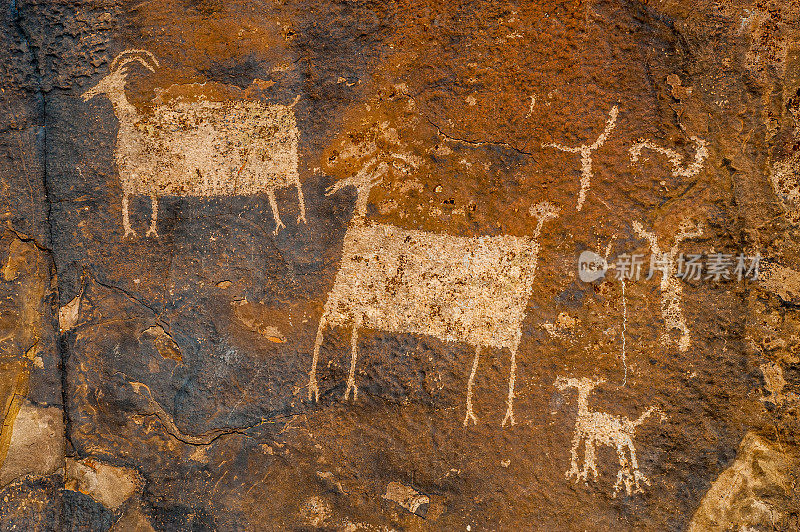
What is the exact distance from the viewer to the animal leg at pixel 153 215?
113 inches

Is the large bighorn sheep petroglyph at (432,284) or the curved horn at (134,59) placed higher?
the curved horn at (134,59)

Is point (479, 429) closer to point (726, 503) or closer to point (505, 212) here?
point (505, 212)

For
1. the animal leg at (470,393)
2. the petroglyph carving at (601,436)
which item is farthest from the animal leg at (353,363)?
the petroglyph carving at (601,436)

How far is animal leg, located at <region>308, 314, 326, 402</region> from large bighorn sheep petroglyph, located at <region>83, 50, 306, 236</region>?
0.64 meters

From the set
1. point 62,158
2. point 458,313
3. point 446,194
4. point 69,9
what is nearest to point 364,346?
point 458,313

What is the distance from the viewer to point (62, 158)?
290 centimetres

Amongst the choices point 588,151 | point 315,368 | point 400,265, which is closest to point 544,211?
point 588,151

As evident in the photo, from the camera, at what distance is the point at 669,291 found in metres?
2.70

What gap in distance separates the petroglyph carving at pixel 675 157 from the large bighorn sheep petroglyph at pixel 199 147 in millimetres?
1963

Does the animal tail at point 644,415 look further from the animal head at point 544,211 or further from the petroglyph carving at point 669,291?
the animal head at point 544,211

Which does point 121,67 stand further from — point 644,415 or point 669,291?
point 644,415

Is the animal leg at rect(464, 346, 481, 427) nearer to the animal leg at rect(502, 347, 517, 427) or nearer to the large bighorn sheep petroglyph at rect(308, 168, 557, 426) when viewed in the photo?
the large bighorn sheep petroglyph at rect(308, 168, 557, 426)

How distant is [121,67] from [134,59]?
0.10 meters

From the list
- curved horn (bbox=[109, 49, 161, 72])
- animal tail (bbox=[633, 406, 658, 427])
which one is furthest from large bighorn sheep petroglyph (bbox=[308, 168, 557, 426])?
curved horn (bbox=[109, 49, 161, 72])
